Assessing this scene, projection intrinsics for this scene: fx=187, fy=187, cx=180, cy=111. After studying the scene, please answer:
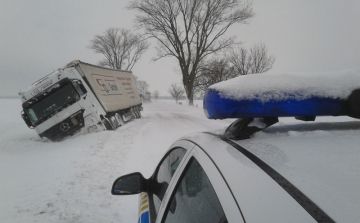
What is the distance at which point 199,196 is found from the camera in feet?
3.17

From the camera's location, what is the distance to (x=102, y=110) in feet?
32.3

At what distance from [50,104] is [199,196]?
9.96 metres

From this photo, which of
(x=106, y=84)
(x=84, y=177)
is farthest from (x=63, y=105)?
(x=84, y=177)

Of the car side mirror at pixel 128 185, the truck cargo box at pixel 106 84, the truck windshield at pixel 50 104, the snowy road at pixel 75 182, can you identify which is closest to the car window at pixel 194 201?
the car side mirror at pixel 128 185

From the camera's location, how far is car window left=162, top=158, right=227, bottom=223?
808mm

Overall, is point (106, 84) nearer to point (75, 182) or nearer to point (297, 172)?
point (75, 182)

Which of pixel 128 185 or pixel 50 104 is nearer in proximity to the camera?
pixel 128 185

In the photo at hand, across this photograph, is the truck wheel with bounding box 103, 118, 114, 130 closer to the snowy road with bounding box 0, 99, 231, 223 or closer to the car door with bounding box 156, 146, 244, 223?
the snowy road with bounding box 0, 99, 231, 223

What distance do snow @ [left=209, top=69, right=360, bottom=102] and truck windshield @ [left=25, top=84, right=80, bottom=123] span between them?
9622 millimetres

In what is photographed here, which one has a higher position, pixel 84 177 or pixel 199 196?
pixel 199 196

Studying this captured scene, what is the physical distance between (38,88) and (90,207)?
312 inches

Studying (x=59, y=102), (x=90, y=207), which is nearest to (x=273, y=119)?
(x=90, y=207)

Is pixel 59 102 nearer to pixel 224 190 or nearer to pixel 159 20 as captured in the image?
pixel 224 190

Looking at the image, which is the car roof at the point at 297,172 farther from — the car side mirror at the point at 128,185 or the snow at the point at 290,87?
the car side mirror at the point at 128,185
